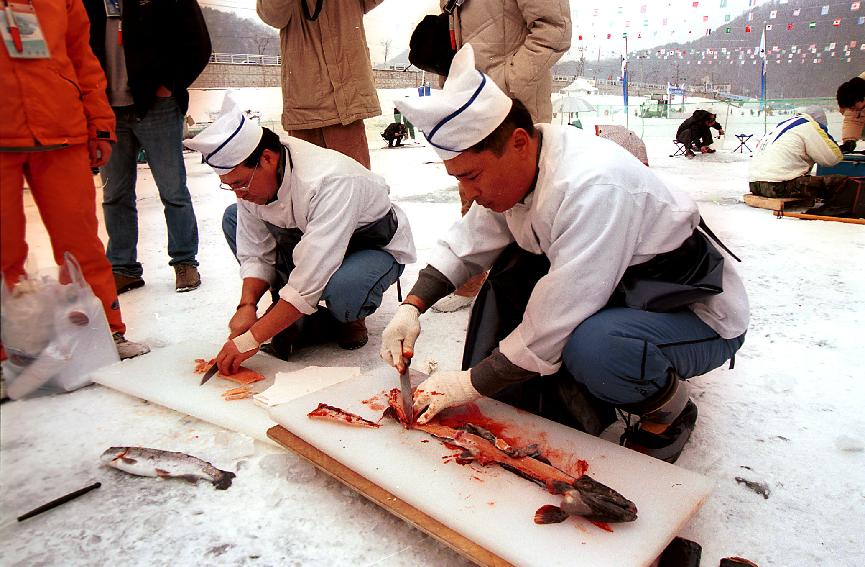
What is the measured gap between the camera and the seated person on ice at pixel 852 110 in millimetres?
4777

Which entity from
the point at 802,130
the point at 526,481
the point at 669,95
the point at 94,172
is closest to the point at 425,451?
the point at 526,481

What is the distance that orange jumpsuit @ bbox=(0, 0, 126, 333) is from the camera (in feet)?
1.89

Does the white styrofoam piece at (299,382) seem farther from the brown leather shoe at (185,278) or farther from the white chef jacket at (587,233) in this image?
the brown leather shoe at (185,278)

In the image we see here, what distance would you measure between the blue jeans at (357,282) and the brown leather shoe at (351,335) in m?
0.10

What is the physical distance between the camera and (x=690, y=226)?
4.19 feet

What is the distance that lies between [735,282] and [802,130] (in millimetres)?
3951

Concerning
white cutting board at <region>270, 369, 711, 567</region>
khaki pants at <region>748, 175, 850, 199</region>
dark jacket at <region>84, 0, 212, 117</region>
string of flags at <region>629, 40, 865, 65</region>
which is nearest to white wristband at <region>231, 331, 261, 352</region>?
white cutting board at <region>270, 369, 711, 567</region>

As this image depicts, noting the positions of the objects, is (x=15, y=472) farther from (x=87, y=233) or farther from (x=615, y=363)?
(x=615, y=363)

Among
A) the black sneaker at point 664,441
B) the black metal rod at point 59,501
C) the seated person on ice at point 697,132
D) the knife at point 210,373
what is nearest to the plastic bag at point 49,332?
the black metal rod at point 59,501

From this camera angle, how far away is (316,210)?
1.88 meters

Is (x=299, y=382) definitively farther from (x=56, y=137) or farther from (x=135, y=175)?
(x=56, y=137)

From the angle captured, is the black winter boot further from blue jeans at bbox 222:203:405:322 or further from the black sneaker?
blue jeans at bbox 222:203:405:322

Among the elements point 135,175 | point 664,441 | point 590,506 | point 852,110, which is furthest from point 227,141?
point 852,110

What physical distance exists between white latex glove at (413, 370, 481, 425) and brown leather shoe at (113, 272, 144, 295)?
869 mm
